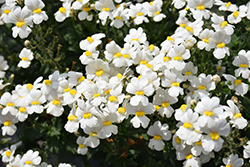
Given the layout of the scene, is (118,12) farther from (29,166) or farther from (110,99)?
(29,166)

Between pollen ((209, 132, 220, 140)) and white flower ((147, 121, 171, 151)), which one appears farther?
white flower ((147, 121, 171, 151))

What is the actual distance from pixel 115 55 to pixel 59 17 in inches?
30.3

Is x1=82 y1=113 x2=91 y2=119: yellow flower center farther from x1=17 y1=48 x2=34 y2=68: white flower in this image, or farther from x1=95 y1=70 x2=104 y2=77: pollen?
x1=17 y1=48 x2=34 y2=68: white flower

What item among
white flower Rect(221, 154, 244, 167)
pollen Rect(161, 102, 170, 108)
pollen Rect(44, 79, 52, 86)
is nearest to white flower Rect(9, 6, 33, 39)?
pollen Rect(44, 79, 52, 86)

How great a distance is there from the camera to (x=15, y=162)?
266 centimetres

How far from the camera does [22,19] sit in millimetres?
2635

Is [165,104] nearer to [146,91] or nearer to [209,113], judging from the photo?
[146,91]

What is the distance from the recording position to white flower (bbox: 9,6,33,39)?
2.60 meters

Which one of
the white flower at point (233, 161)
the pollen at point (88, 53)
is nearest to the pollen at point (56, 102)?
the pollen at point (88, 53)

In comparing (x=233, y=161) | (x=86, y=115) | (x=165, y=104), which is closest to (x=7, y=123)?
(x=86, y=115)

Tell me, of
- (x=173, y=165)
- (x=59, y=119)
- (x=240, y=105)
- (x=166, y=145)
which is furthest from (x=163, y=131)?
(x=59, y=119)

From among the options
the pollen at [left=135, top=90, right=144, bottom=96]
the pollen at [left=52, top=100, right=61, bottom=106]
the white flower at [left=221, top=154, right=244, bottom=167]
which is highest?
the pollen at [left=135, top=90, right=144, bottom=96]

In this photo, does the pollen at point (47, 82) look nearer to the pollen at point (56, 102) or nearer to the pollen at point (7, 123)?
the pollen at point (56, 102)

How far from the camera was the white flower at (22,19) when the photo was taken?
260cm
